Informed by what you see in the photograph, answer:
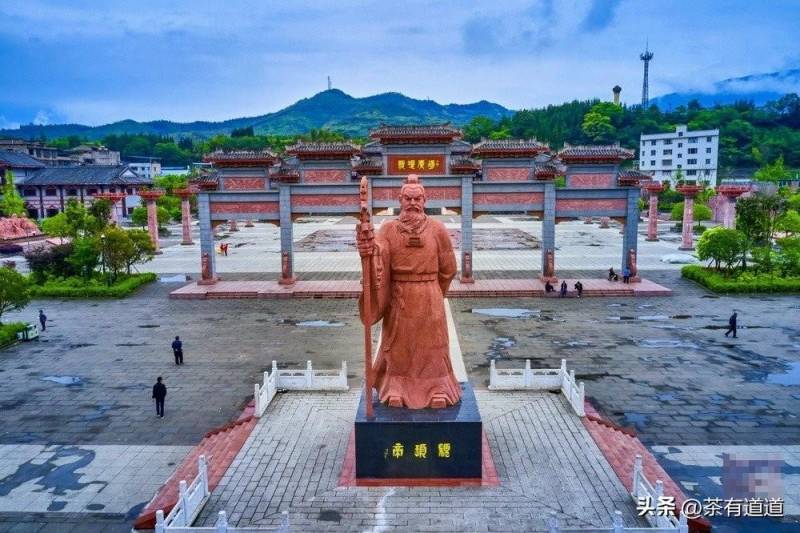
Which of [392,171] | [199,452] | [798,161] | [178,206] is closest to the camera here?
[199,452]

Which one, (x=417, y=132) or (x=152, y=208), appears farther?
(x=152, y=208)

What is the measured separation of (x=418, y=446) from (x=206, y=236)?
68.8ft

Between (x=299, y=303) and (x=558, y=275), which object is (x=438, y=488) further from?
(x=558, y=275)

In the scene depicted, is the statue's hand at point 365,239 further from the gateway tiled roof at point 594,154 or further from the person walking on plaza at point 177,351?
the gateway tiled roof at point 594,154

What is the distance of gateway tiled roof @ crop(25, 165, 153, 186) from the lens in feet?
208

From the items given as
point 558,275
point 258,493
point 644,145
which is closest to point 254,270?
point 558,275

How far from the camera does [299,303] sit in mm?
24656

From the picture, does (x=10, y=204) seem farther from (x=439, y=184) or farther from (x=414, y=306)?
(x=414, y=306)

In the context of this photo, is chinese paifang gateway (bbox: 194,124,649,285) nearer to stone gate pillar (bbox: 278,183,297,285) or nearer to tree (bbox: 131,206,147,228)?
stone gate pillar (bbox: 278,183,297,285)

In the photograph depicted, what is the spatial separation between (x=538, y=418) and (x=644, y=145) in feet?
283

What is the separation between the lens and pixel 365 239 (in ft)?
27.2

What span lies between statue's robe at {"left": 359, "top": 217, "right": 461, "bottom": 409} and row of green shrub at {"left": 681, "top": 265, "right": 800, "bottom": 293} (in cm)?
2029

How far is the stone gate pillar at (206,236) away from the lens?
27.1 metres

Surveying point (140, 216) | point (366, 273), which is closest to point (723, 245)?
point (366, 273)
